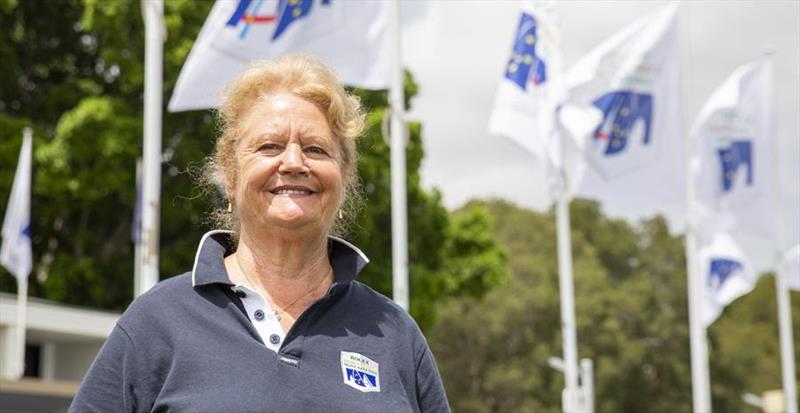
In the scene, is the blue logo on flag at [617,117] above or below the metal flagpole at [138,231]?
above

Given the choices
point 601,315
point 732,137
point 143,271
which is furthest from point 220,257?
point 601,315

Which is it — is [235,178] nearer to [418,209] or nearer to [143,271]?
[143,271]

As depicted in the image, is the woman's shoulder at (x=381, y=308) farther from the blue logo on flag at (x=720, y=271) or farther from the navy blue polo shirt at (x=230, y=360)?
A: the blue logo on flag at (x=720, y=271)

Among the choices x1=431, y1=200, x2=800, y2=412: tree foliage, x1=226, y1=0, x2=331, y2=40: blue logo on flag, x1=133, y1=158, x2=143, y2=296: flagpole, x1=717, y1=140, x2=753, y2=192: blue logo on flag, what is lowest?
x1=431, y1=200, x2=800, y2=412: tree foliage

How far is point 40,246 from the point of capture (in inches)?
1180

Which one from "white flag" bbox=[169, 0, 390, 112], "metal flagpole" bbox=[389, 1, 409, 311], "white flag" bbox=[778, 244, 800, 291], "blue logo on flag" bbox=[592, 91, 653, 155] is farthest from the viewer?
"white flag" bbox=[778, 244, 800, 291]

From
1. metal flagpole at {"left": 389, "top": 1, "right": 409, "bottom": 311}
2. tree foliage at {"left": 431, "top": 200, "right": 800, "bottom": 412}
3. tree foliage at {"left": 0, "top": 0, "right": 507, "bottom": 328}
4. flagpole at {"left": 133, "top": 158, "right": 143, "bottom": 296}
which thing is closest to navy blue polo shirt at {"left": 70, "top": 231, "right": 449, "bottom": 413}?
metal flagpole at {"left": 389, "top": 1, "right": 409, "bottom": 311}

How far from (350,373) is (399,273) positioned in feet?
39.8

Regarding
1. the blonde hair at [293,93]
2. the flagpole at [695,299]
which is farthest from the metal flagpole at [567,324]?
the blonde hair at [293,93]

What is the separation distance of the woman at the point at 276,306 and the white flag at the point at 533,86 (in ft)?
46.1

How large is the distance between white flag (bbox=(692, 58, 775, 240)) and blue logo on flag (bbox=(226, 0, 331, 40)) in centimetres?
1030

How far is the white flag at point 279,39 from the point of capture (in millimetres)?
13219

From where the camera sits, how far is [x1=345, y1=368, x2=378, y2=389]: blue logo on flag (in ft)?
9.76

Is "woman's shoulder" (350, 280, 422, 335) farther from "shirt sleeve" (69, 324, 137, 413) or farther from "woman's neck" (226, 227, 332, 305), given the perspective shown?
"shirt sleeve" (69, 324, 137, 413)
